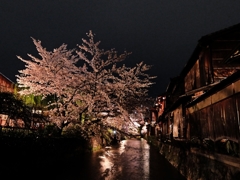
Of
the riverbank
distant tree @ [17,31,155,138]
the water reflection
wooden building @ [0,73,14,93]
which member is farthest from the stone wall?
wooden building @ [0,73,14,93]

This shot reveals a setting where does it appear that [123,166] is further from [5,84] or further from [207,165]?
[5,84]

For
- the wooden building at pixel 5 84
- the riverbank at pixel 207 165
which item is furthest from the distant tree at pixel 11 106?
the wooden building at pixel 5 84

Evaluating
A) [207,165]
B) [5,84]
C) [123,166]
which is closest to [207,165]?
[207,165]

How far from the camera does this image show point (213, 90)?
8734mm

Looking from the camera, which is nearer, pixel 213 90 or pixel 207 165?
pixel 207 165

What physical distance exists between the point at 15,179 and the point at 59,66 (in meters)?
12.9

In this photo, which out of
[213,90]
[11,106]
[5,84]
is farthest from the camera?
[5,84]

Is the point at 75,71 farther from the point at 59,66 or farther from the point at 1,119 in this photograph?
the point at 1,119

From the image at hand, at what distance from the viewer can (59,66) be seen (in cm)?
2058

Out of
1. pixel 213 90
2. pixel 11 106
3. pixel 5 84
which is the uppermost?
pixel 5 84

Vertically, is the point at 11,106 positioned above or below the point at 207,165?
above

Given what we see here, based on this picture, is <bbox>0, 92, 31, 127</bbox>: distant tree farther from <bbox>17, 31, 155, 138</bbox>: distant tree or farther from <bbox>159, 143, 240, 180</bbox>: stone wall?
<bbox>159, 143, 240, 180</bbox>: stone wall

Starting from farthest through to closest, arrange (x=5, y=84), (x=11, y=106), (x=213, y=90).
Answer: (x=5, y=84) < (x=11, y=106) < (x=213, y=90)

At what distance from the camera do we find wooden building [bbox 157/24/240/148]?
23.4 ft
